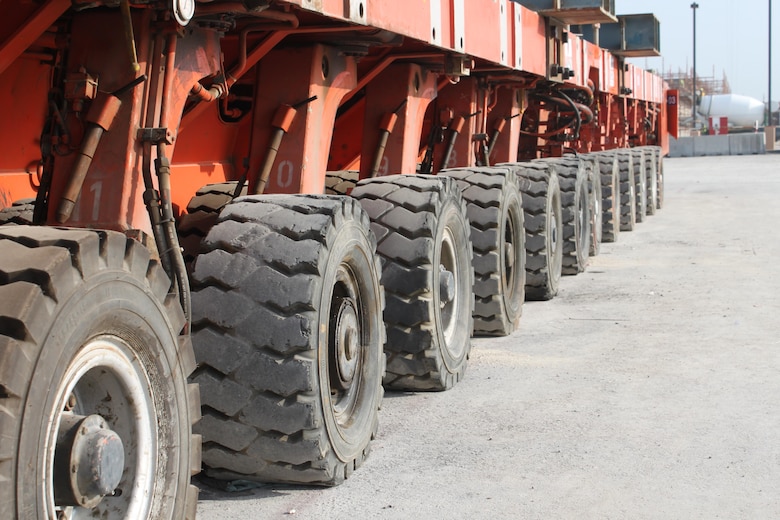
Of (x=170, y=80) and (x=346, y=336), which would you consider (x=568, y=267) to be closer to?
(x=346, y=336)

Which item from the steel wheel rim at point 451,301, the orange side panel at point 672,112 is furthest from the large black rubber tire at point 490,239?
the orange side panel at point 672,112

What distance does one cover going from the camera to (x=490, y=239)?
23.1ft

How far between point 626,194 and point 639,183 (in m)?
1.52

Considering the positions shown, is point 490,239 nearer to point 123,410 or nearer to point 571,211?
point 571,211

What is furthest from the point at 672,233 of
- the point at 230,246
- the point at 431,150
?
the point at 230,246

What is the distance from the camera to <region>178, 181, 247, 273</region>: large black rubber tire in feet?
16.6

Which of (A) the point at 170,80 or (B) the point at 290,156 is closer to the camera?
(A) the point at 170,80

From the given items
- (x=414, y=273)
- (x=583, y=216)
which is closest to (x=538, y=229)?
(x=583, y=216)

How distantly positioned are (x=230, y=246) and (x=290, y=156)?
3.58 feet

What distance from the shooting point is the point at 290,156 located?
16.2ft

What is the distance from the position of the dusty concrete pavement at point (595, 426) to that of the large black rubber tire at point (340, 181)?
4.40 ft

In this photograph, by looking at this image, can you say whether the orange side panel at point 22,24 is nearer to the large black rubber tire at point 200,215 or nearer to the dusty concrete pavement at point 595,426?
the large black rubber tire at point 200,215

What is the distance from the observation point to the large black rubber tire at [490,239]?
7035 mm

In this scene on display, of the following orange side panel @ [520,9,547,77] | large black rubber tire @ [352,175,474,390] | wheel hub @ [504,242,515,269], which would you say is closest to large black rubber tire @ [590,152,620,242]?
orange side panel @ [520,9,547,77]
